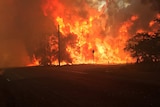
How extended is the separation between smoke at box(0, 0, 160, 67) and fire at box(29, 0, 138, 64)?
0.96ft

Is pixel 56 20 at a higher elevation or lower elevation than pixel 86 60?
higher

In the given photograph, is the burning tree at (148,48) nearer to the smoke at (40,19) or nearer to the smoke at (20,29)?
the smoke at (40,19)

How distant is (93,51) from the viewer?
83875mm

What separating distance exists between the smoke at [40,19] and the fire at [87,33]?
0.29 metres

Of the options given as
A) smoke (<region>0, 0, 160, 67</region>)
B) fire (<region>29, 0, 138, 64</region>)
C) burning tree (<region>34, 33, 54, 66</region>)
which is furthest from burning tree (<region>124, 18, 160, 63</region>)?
burning tree (<region>34, 33, 54, 66</region>)

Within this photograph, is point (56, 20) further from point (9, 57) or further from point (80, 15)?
point (9, 57)

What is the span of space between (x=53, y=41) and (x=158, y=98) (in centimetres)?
Result: 6547

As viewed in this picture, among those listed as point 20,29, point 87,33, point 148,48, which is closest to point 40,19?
point 20,29

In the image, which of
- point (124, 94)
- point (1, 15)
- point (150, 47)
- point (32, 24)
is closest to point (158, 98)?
point (124, 94)

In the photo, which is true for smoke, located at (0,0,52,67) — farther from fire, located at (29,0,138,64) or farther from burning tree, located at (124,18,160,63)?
burning tree, located at (124,18,160,63)

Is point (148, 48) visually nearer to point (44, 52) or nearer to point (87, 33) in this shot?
point (87, 33)

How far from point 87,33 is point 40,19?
48.7 feet

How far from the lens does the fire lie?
268 feet

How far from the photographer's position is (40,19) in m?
84.8
